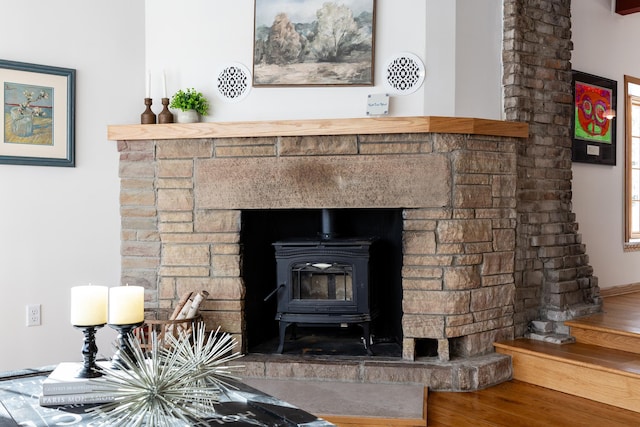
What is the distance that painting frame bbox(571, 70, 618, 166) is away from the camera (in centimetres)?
482

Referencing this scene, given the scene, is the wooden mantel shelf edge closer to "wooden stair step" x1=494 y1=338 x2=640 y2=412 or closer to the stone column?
the stone column

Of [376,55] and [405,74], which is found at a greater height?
[376,55]

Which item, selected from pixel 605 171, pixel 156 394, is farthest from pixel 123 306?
pixel 605 171

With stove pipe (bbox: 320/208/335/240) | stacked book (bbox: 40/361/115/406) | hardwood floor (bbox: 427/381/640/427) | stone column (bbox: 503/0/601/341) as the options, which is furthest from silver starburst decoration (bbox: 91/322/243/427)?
stone column (bbox: 503/0/601/341)

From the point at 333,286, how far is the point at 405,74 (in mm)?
1342

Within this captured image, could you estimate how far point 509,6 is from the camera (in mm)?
3875

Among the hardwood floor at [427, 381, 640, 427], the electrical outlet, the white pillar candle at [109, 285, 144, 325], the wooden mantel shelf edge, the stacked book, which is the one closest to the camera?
the stacked book

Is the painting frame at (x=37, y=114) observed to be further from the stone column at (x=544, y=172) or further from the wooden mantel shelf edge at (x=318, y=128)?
the stone column at (x=544, y=172)

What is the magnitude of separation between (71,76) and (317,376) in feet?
7.57

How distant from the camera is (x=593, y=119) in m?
5.00

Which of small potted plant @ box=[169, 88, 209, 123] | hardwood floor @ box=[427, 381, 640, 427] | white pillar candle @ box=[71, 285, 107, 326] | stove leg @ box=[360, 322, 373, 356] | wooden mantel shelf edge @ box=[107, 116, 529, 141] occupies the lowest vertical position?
hardwood floor @ box=[427, 381, 640, 427]

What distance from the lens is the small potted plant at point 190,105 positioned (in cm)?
368

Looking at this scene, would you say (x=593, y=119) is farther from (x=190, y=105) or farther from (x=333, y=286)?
(x=190, y=105)

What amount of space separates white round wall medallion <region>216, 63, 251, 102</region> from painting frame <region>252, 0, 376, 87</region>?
0.06 metres
